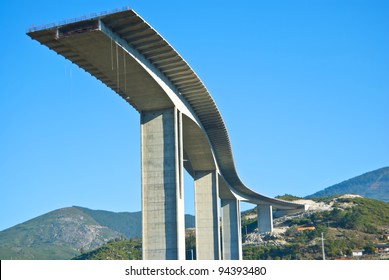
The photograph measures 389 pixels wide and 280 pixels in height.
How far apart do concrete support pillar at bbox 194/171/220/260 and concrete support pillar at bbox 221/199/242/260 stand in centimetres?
2120

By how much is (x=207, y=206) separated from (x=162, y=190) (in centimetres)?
2566

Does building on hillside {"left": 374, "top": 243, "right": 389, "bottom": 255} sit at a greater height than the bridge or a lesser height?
lesser

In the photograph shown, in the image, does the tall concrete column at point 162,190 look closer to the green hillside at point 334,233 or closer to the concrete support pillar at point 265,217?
the green hillside at point 334,233

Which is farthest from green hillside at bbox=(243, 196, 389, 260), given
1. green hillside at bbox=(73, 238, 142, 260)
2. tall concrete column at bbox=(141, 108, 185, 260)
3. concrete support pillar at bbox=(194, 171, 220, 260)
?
tall concrete column at bbox=(141, 108, 185, 260)

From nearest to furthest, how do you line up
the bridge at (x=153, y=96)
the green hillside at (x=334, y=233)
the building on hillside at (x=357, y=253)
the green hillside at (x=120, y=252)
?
the bridge at (x=153, y=96)
the building on hillside at (x=357, y=253)
the green hillside at (x=334, y=233)
the green hillside at (x=120, y=252)

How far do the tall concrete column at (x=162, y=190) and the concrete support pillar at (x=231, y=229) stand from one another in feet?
155

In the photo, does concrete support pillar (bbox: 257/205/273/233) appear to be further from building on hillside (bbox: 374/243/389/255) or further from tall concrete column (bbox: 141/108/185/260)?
tall concrete column (bbox: 141/108/185/260)

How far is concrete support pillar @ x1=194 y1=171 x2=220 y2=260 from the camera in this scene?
7300 cm

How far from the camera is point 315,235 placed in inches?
4771

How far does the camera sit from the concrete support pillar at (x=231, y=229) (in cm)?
9556

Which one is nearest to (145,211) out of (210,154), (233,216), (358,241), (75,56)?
(75,56)

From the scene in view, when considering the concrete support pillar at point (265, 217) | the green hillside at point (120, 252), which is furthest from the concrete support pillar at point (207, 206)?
the concrete support pillar at point (265, 217)

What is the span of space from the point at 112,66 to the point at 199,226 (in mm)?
34808
